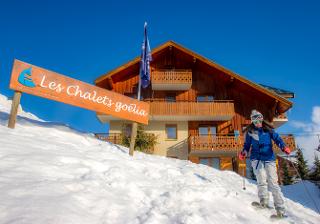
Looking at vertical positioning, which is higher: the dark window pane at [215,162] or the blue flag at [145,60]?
the blue flag at [145,60]

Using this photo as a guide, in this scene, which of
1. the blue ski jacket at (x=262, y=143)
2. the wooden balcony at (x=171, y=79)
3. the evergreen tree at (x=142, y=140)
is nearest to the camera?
the blue ski jacket at (x=262, y=143)

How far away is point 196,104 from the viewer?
22.0 meters

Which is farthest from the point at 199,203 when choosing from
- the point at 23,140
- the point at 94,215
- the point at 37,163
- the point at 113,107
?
the point at 113,107

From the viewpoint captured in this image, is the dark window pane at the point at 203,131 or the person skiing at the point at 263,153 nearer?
the person skiing at the point at 263,153

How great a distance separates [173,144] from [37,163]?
57.9 ft

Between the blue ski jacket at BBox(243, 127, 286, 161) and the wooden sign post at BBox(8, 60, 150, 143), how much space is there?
4635 millimetres

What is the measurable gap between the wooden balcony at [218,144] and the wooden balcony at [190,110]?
181cm

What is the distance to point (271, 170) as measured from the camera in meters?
5.47

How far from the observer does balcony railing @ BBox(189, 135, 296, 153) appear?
2036 cm

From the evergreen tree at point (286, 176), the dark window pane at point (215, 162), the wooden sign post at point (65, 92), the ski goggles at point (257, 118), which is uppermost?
the wooden sign post at point (65, 92)

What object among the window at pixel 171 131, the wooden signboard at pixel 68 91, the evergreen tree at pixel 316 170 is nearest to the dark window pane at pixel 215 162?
the window at pixel 171 131

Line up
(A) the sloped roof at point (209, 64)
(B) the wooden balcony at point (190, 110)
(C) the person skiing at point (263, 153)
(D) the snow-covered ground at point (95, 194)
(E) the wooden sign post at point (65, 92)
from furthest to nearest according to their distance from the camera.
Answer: (B) the wooden balcony at point (190, 110), (A) the sloped roof at point (209, 64), (E) the wooden sign post at point (65, 92), (C) the person skiing at point (263, 153), (D) the snow-covered ground at point (95, 194)

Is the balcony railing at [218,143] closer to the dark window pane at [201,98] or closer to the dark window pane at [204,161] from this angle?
the dark window pane at [204,161]

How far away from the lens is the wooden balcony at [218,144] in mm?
20344
